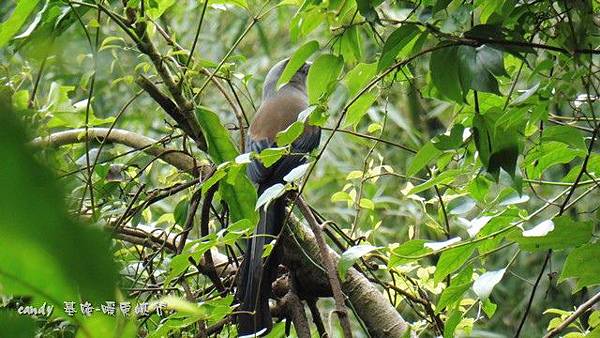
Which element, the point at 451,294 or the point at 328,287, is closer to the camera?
the point at 451,294

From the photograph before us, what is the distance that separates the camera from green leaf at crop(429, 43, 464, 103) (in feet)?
2.76

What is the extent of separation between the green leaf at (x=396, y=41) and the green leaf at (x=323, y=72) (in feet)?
0.43

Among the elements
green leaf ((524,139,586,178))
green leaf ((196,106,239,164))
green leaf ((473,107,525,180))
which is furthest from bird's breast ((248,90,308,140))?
green leaf ((473,107,525,180))

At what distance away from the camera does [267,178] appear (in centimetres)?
175

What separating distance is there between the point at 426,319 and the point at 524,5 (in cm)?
63

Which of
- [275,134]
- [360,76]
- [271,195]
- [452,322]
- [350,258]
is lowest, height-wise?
[452,322]

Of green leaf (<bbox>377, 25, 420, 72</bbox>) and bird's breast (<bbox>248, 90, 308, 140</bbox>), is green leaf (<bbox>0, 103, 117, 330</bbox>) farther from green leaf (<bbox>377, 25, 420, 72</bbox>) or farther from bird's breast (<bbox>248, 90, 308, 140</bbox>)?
bird's breast (<bbox>248, 90, 308, 140</bbox>)

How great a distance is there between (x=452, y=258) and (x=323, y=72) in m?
0.27

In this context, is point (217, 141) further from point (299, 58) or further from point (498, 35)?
point (498, 35)

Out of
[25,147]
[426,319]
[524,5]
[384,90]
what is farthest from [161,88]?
[25,147]

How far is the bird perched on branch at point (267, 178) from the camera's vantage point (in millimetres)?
1188

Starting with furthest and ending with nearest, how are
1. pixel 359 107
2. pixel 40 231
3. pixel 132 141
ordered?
pixel 132 141, pixel 359 107, pixel 40 231

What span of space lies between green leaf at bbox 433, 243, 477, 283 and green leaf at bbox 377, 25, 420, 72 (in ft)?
0.74

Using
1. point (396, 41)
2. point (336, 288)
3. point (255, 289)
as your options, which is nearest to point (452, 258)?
point (336, 288)
